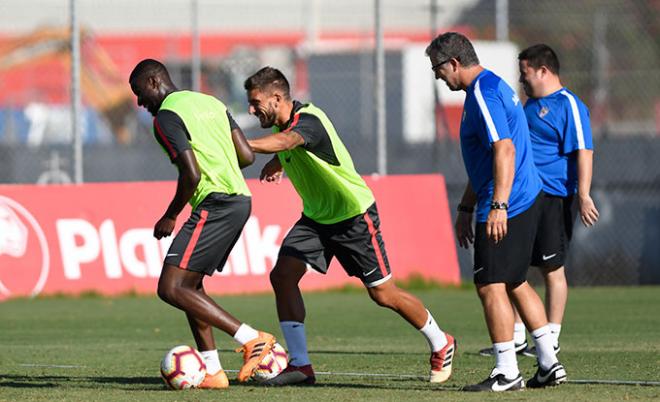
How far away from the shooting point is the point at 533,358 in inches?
425

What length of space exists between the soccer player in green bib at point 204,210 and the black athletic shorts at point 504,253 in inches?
57.2

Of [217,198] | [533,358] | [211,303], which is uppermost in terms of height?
[217,198]

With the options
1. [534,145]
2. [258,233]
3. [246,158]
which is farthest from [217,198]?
[258,233]

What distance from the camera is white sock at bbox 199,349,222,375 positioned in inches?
357

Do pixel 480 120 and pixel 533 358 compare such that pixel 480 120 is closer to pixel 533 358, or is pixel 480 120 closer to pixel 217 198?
pixel 217 198

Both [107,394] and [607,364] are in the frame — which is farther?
[607,364]

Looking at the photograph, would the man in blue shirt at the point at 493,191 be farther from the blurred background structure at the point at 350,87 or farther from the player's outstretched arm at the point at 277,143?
the blurred background structure at the point at 350,87

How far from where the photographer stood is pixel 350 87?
89.0ft

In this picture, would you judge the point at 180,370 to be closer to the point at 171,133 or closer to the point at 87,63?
the point at 171,133

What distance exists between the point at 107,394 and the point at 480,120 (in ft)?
8.98

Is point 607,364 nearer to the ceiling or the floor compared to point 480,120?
nearer to the floor

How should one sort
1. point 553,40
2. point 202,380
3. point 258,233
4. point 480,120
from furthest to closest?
point 553,40 < point 258,233 < point 202,380 < point 480,120

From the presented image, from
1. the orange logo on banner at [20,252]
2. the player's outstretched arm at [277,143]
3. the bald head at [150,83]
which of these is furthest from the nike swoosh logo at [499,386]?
the orange logo on banner at [20,252]

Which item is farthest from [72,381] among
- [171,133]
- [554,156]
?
[554,156]
